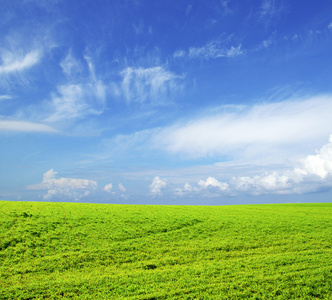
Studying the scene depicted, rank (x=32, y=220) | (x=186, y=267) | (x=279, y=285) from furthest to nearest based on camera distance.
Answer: (x=32, y=220), (x=186, y=267), (x=279, y=285)

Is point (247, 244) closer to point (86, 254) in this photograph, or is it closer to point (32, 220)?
point (86, 254)

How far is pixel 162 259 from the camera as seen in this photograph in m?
20.2

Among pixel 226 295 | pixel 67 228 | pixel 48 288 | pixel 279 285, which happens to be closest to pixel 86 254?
pixel 48 288

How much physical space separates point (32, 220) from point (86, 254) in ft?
55.7

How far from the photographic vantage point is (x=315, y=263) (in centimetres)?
1869

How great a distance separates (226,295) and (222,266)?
4.66 meters

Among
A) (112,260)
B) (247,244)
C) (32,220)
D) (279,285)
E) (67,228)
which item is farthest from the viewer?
(32,220)

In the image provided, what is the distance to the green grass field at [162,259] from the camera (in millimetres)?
14492

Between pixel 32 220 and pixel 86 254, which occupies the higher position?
pixel 32 220

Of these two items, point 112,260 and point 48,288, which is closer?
point 48,288

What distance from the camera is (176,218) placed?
3750cm

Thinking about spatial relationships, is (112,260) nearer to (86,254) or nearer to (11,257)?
(86,254)

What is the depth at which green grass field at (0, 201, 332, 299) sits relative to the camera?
14492 mm

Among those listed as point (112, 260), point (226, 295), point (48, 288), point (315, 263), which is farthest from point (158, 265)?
point (315, 263)
